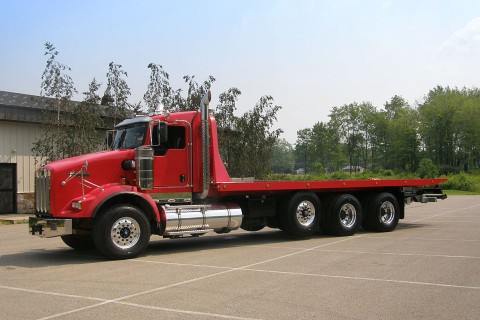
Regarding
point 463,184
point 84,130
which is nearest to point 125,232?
point 84,130

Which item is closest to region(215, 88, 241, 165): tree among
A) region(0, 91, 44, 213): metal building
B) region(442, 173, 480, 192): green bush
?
region(0, 91, 44, 213): metal building

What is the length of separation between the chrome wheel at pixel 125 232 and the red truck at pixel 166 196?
0.02 meters

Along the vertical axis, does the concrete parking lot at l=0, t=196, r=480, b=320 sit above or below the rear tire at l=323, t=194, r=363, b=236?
below

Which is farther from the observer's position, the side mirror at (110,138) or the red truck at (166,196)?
the side mirror at (110,138)

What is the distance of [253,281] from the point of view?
7.87 metres

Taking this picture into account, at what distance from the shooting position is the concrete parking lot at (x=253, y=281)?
6.22 m

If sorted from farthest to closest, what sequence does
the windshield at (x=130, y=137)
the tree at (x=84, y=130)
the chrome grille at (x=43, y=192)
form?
the tree at (x=84, y=130) → the windshield at (x=130, y=137) → the chrome grille at (x=43, y=192)

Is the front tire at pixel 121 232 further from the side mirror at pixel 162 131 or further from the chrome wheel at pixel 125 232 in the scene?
the side mirror at pixel 162 131

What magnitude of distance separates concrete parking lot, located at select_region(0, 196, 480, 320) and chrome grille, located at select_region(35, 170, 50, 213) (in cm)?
107

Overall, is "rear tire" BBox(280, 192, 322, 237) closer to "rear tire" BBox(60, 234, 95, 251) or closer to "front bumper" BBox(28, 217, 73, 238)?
"rear tire" BBox(60, 234, 95, 251)

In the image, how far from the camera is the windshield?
11.2 metres

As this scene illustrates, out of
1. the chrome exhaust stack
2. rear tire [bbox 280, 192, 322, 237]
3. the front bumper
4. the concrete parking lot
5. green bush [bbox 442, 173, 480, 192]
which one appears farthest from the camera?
green bush [bbox 442, 173, 480, 192]

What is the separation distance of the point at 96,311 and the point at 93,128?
1717cm

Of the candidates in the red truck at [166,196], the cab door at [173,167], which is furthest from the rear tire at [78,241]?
Result: the cab door at [173,167]
